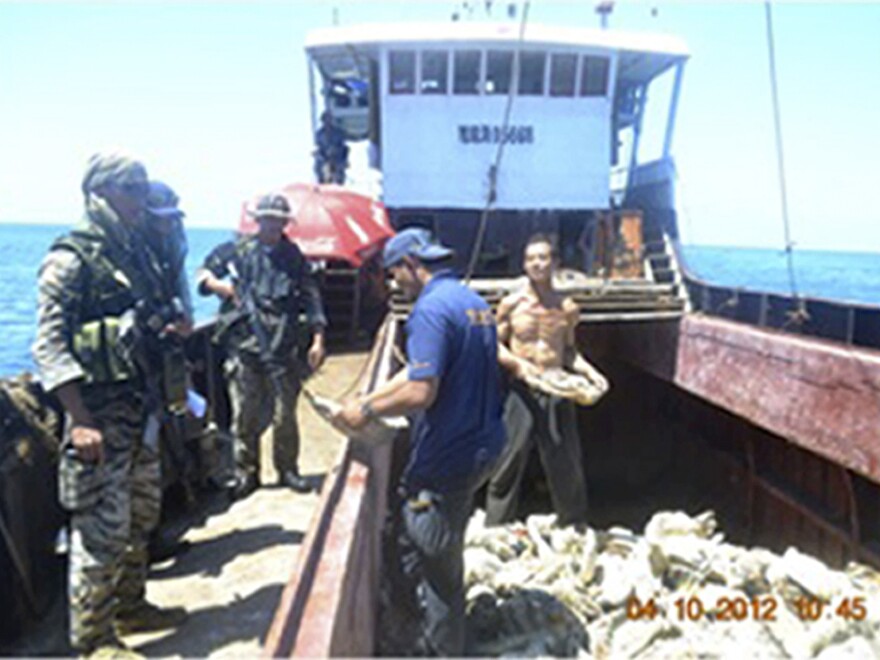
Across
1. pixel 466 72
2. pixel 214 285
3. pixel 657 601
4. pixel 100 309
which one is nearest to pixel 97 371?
pixel 100 309

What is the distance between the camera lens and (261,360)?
4871 millimetres

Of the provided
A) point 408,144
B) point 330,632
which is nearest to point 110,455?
point 330,632

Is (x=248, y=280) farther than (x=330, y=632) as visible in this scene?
Yes

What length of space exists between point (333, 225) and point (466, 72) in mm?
3750

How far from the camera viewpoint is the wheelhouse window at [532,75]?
1162 cm

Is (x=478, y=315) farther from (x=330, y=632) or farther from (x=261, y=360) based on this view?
(x=261, y=360)

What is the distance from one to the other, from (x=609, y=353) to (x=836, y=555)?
12.1 ft

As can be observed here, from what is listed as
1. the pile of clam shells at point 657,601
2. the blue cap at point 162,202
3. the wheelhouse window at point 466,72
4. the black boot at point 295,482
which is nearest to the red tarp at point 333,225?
the wheelhouse window at point 466,72

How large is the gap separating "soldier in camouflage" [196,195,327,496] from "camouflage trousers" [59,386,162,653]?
5.57ft

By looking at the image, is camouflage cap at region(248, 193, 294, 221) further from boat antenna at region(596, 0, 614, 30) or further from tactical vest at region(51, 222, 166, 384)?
boat antenna at region(596, 0, 614, 30)

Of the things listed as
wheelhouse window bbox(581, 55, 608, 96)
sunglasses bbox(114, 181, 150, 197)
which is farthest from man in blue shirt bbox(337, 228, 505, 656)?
wheelhouse window bbox(581, 55, 608, 96)

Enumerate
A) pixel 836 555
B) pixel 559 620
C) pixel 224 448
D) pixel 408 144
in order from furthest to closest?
pixel 408 144
pixel 224 448
pixel 836 555
pixel 559 620

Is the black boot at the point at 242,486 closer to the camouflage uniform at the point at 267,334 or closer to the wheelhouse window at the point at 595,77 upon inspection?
the camouflage uniform at the point at 267,334

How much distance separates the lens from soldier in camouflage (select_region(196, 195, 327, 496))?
4.83m
